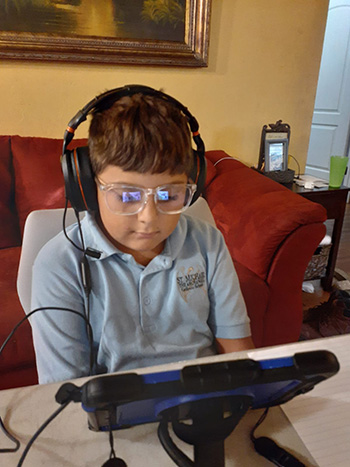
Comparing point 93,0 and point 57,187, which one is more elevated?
point 93,0

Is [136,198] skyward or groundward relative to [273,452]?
skyward

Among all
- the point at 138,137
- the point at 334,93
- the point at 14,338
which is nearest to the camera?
the point at 138,137

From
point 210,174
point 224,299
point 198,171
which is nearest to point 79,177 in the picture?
point 198,171

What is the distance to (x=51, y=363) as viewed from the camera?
0.72 m

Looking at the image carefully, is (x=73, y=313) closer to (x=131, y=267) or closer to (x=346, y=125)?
(x=131, y=267)

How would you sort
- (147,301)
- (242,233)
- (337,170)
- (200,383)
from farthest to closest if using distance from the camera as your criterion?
(337,170), (242,233), (147,301), (200,383)

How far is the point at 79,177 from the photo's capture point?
0.70 m

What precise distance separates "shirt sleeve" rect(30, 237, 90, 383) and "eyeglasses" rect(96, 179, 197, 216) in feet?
0.51

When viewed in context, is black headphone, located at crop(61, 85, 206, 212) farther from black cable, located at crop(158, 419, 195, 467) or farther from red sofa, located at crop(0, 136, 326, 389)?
red sofa, located at crop(0, 136, 326, 389)

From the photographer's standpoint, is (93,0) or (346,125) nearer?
(93,0)

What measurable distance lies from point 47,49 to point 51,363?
5.27ft

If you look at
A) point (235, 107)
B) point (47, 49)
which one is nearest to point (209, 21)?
point (235, 107)

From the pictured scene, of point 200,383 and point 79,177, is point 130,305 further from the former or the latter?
point 200,383

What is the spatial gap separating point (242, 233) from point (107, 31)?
49.8 inches
